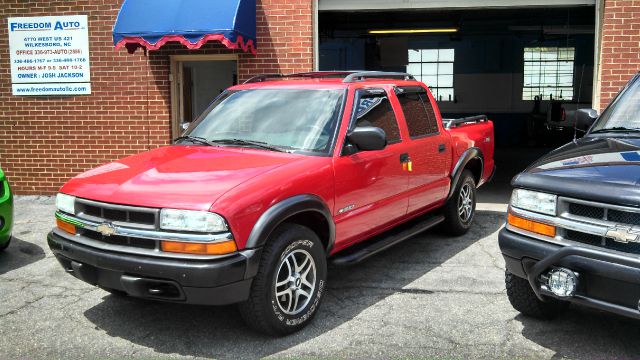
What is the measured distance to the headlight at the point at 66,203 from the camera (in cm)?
412

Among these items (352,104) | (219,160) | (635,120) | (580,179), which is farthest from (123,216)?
(635,120)

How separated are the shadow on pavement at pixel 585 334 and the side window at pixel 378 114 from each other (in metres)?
1.94

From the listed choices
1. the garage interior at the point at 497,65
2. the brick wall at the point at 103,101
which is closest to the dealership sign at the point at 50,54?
the brick wall at the point at 103,101

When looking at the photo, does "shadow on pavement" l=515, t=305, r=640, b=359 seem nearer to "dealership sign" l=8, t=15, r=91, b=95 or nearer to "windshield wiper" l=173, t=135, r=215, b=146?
"windshield wiper" l=173, t=135, r=215, b=146

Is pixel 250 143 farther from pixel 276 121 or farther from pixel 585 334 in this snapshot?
pixel 585 334

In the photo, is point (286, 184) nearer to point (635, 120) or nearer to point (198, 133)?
point (198, 133)

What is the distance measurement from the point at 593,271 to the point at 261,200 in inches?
78.8

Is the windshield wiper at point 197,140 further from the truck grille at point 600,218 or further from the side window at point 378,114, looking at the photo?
the truck grille at point 600,218

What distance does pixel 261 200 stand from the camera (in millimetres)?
3781

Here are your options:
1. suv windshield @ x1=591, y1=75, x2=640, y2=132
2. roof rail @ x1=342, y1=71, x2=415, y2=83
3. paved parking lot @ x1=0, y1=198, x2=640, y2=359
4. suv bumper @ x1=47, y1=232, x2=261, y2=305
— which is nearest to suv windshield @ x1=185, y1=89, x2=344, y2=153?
roof rail @ x1=342, y1=71, x2=415, y2=83

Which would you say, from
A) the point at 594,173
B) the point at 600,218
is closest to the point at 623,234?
the point at 600,218

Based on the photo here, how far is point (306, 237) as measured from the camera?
413cm

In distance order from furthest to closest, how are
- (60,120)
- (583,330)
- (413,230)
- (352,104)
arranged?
1. (60,120)
2. (413,230)
3. (352,104)
4. (583,330)

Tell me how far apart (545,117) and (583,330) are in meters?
17.0
